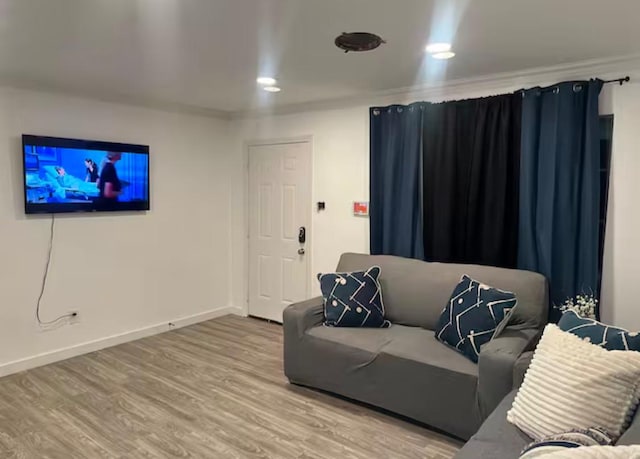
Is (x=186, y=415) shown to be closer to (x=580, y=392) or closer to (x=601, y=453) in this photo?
(x=580, y=392)

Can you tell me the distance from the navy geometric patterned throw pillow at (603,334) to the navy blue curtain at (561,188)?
1.13 m

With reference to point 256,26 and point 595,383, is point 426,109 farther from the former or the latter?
point 595,383

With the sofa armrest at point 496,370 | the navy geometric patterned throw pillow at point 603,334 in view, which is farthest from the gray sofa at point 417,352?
the navy geometric patterned throw pillow at point 603,334

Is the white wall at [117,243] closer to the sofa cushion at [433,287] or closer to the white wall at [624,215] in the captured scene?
the sofa cushion at [433,287]

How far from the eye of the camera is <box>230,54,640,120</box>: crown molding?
3.14 m

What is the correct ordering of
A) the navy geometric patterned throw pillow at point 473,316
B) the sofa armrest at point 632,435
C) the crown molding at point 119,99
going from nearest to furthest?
1. the sofa armrest at point 632,435
2. the navy geometric patterned throw pillow at point 473,316
3. the crown molding at point 119,99

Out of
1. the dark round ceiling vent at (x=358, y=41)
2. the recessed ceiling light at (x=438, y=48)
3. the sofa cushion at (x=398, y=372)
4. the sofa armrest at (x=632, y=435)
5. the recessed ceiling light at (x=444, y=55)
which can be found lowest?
the sofa cushion at (x=398, y=372)

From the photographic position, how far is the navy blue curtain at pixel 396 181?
13.3ft

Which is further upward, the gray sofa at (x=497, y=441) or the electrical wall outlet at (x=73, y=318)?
the gray sofa at (x=497, y=441)

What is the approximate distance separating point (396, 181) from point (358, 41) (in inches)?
66.4

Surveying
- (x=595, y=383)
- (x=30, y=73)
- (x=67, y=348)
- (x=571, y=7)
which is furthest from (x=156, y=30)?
(x=67, y=348)

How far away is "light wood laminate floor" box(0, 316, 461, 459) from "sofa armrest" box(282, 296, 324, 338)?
46 cm

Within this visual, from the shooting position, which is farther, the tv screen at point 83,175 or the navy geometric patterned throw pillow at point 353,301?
the tv screen at point 83,175

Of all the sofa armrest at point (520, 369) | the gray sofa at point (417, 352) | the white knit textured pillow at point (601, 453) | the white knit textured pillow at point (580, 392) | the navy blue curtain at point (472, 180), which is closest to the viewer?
the white knit textured pillow at point (601, 453)
